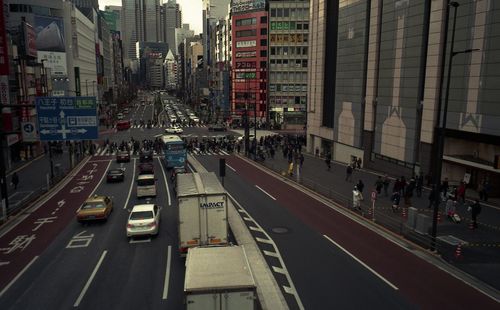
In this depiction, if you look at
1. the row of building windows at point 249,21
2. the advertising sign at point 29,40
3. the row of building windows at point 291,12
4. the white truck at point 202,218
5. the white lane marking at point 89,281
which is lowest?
the white lane marking at point 89,281

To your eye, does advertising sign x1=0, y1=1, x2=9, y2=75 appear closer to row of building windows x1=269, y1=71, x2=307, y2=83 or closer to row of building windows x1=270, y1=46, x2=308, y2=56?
row of building windows x1=270, y1=46, x2=308, y2=56

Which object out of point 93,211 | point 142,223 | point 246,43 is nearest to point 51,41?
point 246,43

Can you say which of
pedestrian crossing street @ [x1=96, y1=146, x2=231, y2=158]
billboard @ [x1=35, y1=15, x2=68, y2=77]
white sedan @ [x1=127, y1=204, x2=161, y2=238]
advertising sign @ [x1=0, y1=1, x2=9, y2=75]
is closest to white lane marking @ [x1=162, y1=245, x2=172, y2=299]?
white sedan @ [x1=127, y1=204, x2=161, y2=238]

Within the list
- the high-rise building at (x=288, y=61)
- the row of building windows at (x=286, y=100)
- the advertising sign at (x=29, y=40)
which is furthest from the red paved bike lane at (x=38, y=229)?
the row of building windows at (x=286, y=100)

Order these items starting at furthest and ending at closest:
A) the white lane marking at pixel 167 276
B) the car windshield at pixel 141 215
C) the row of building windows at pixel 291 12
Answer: the row of building windows at pixel 291 12 < the car windshield at pixel 141 215 < the white lane marking at pixel 167 276

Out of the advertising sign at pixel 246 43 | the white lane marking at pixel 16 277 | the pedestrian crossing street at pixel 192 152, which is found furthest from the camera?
the advertising sign at pixel 246 43

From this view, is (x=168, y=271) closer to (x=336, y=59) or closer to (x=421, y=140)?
(x=421, y=140)

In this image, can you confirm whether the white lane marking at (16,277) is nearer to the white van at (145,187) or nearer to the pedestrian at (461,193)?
the white van at (145,187)
